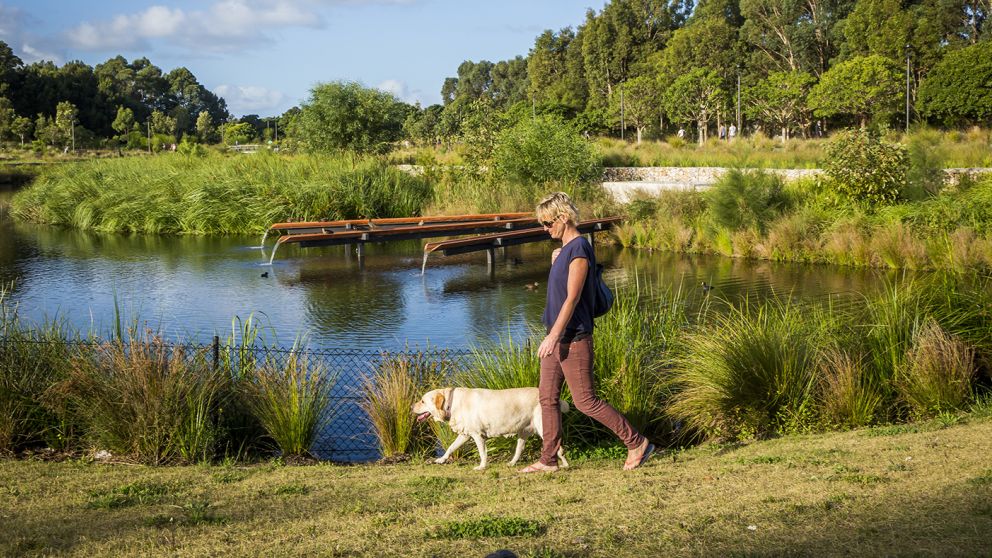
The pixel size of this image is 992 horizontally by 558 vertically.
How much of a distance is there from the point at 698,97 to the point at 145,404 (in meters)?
47.9

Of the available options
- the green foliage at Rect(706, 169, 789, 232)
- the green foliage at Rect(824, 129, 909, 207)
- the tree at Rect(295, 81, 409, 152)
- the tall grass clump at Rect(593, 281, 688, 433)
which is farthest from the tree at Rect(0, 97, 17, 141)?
the tall grass clump at Rect(593, 281, 688, 433)

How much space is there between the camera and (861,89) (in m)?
44.0

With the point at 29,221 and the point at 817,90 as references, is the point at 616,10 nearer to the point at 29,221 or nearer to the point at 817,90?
the point at 817,90

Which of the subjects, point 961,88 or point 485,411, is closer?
point 485,411

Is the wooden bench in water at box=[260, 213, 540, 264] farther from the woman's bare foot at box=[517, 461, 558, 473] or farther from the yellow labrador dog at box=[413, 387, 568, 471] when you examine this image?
the woman's bare foot at box=[517, 461, 558, 473]

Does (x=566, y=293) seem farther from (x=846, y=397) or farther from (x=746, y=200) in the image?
(x=746, y=200)

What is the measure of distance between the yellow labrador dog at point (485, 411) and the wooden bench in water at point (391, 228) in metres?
13.3

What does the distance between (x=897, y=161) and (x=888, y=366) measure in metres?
13.4

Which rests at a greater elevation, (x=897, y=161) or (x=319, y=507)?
(x=897, y=161)

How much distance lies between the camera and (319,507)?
5.40m

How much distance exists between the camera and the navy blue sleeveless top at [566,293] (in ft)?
19.0

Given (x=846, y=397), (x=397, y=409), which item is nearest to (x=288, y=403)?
(x=397, y=409)

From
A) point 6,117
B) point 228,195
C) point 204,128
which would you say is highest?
point 6,117

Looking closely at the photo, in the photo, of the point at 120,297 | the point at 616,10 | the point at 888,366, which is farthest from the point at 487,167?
the point at 616,10
